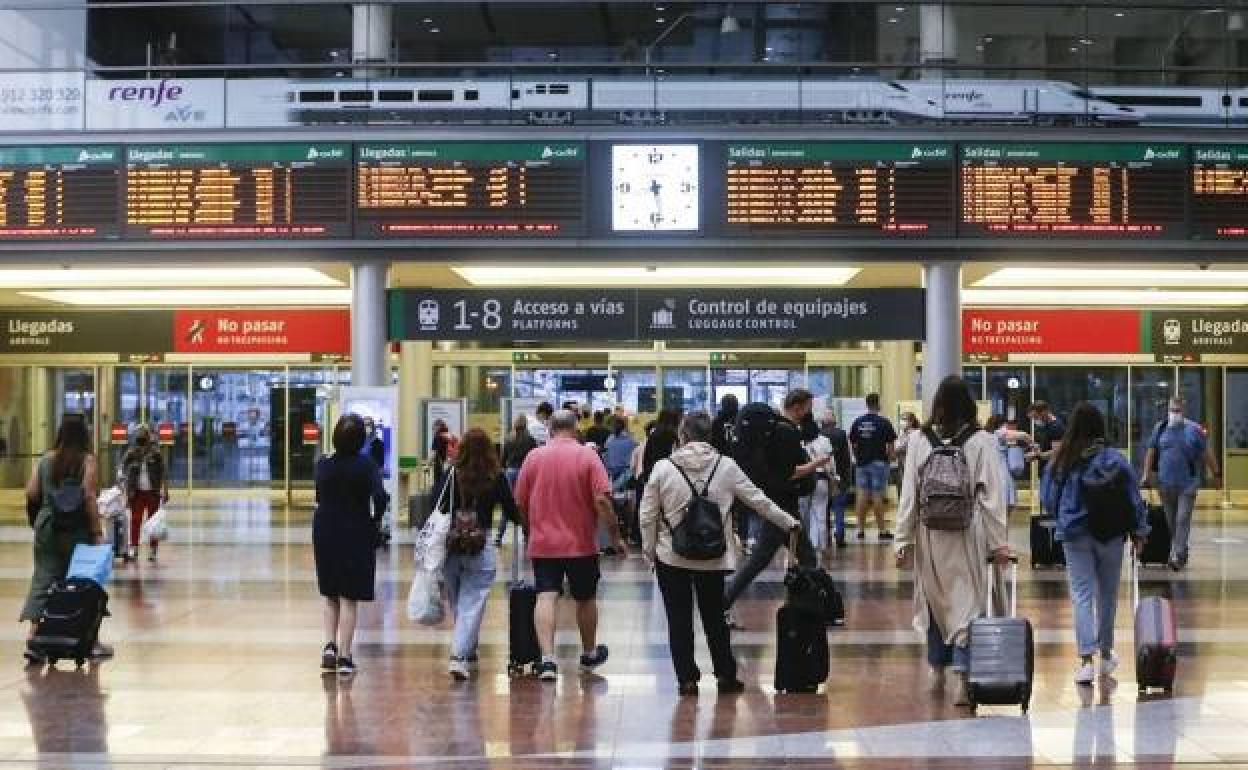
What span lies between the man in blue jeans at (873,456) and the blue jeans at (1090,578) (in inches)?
413

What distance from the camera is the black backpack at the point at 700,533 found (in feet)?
30.1

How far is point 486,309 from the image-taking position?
784 inches

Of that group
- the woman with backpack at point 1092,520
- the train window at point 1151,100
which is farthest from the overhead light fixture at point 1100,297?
the woman with backpack at point 1092,520

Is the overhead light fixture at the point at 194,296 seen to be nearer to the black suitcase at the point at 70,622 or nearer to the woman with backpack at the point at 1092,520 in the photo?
the black suitcase at the point at 70,622

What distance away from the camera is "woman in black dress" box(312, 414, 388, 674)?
33.4 feet

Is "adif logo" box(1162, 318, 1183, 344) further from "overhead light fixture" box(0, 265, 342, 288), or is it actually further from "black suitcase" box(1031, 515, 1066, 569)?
"overhead light fixture" box(0, 265, 342, 288)

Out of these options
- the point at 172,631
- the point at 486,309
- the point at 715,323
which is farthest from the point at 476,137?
the point at 172,631

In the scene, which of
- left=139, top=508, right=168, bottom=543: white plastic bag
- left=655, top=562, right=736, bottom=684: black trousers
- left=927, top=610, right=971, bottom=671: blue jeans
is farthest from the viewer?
left=139, top=508, right=168, bottom=543: white plastic bag

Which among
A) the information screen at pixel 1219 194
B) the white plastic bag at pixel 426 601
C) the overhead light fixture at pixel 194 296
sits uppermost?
the information screen at pixel 1219 194

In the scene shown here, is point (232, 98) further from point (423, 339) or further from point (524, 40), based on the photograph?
point (524, 40)

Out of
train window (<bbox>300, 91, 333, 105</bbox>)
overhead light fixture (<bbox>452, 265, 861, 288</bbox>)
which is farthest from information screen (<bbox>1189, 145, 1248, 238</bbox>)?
train window (<bbox>300, 91, 333, 105</bbox>)

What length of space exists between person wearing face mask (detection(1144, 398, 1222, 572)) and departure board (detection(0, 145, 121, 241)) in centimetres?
1177

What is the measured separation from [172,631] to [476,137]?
8363mm

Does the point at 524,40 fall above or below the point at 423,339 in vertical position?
above
